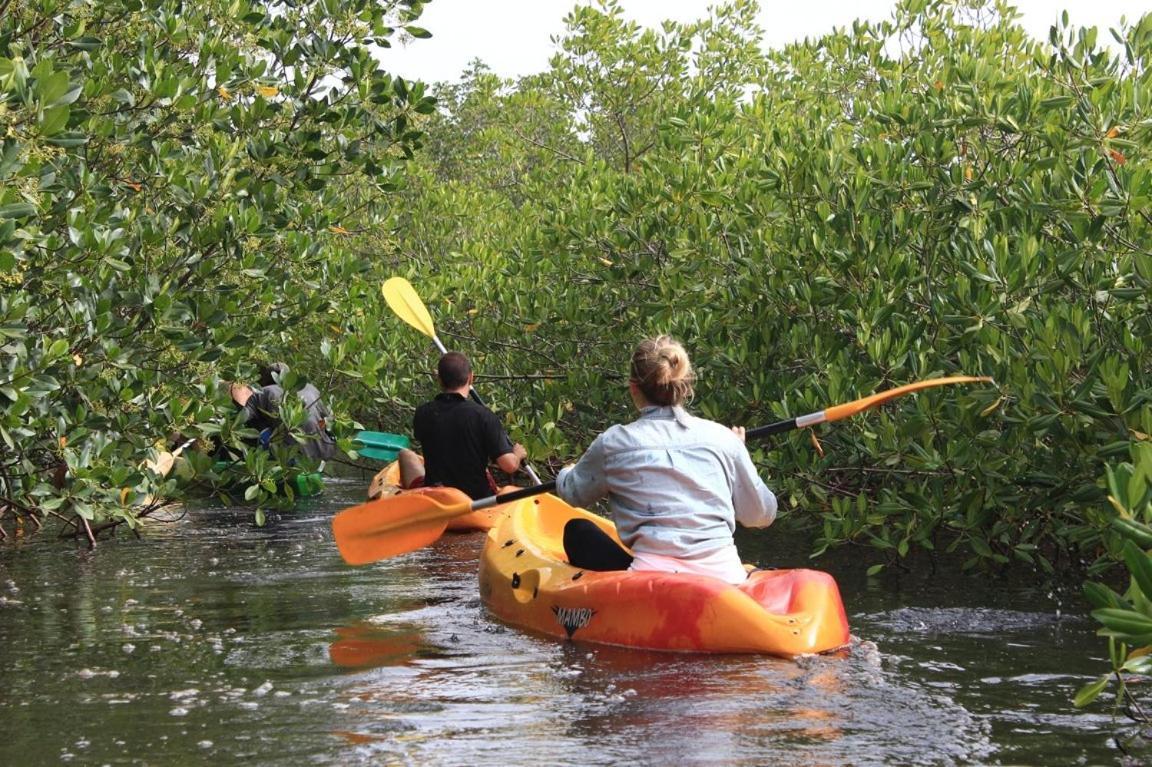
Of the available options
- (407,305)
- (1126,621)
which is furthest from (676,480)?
(407,305)

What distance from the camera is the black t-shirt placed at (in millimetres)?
10055

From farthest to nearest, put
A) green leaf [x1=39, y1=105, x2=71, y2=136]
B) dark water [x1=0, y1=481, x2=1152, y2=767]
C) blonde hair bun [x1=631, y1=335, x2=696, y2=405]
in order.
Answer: blonde hair bun [x1=631, y1=335, x2=696, y2=405]
green leaf [x1=39, y1=105, x2=71, y2=136]
dark water [x1=0, y1=481, x2=1152, y2=767]

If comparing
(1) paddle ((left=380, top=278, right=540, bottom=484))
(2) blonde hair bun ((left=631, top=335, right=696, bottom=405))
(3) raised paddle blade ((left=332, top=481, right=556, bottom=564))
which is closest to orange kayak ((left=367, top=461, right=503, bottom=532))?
(3) raised paddle blade ((left=332, top=481, right=556, bottom=564))

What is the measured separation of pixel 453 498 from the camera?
9633mm

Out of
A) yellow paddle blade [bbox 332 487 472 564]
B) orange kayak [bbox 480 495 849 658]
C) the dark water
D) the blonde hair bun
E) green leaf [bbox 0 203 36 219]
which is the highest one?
green leaf [bbox 0 203 36 219]

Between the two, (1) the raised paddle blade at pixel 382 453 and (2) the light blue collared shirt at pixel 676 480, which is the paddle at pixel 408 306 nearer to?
(1) the raised paddle blade at pixel 382 453

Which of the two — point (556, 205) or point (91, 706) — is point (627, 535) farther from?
point (556, 205)

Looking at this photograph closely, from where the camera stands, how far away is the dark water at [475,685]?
14.9 feet

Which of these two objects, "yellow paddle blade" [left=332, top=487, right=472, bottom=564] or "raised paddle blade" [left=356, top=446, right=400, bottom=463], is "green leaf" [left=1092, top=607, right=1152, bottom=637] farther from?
"raised paddle blade" [left=356, top=446, right=400, bottom=463]

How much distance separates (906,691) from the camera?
5.36m

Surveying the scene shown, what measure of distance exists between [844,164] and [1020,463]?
2632 millimetres

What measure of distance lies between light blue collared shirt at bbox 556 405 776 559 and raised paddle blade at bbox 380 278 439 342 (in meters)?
4.56

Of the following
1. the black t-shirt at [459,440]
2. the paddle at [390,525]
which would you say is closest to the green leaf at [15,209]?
the paddle at [390,525]

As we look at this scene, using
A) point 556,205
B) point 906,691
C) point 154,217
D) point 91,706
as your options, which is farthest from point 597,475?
point 556,205
